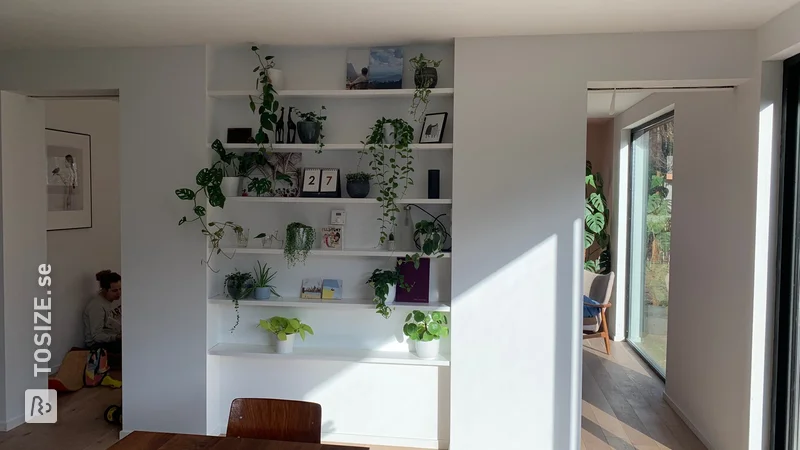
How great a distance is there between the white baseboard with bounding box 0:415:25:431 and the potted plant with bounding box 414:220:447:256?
288 centimetres

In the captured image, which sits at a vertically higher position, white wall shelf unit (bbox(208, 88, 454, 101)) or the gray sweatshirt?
white wall shelf unit (bbox(208, 88, 454, 101))

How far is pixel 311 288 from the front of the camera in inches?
140

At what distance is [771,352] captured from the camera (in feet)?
9.53

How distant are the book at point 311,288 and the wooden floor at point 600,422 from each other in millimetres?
1000

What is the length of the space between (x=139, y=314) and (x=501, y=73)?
2.59 m

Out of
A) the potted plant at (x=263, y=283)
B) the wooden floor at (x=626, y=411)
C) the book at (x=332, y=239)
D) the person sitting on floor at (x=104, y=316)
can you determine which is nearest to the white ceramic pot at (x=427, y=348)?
the book at (x=332, y=239)

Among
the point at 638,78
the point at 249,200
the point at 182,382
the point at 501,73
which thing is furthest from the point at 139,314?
the point at 638,78

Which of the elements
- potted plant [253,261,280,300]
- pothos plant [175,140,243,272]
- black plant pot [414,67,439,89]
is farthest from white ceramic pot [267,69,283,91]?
potted plant [253,261,280,300]

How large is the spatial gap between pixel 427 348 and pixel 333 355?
22.3 inches

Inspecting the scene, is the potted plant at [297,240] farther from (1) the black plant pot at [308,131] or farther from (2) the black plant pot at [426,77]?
(2) the black plant pot at [426,77]

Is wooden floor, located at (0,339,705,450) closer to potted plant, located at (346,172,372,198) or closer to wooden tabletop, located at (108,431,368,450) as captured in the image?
potted plant, located at (346,172,372,198)

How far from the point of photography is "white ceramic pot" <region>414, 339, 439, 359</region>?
3.31 m

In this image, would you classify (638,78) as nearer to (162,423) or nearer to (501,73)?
(501,73)

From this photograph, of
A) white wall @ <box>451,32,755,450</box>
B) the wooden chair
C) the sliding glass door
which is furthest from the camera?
the wooden chair
